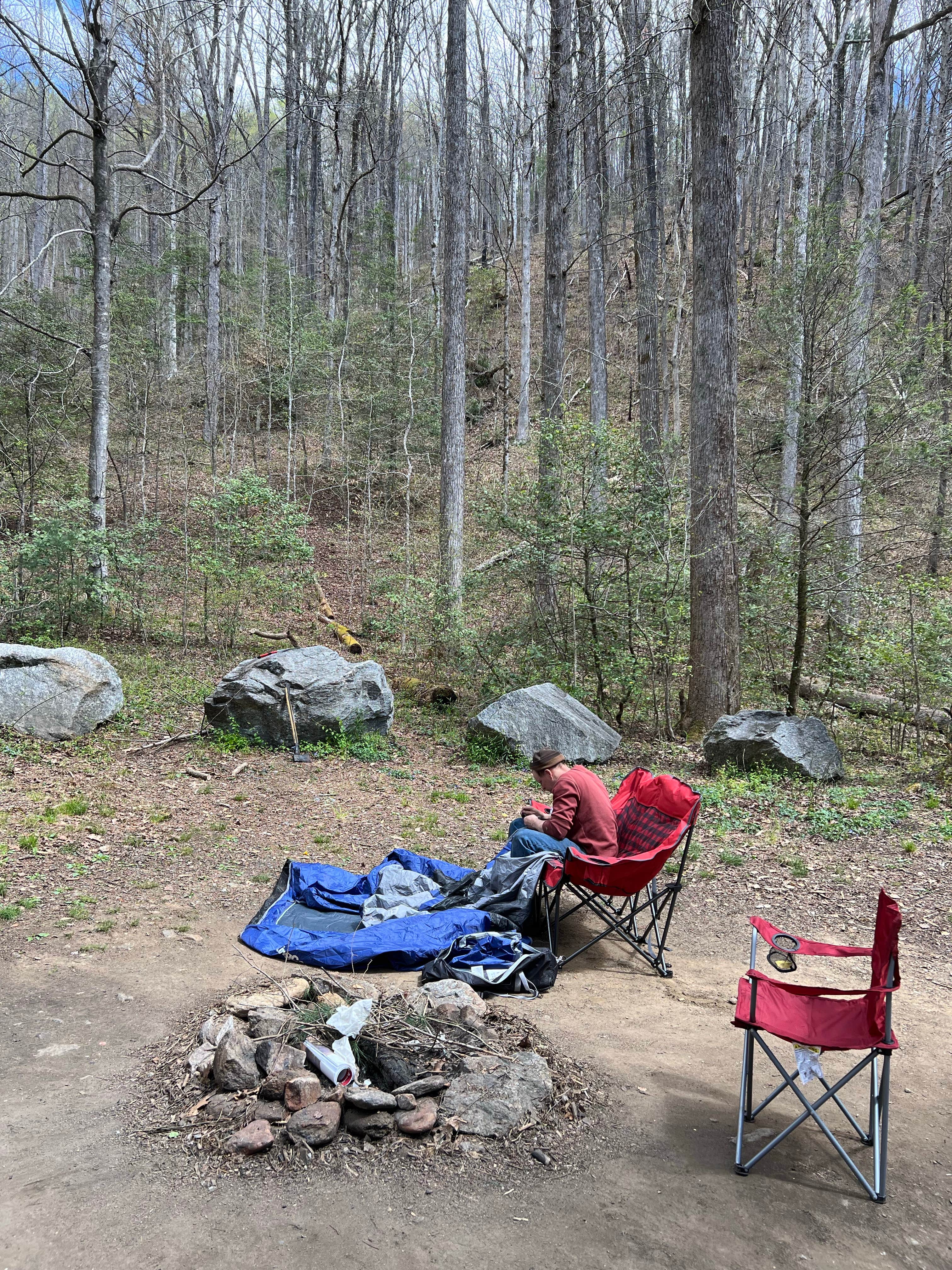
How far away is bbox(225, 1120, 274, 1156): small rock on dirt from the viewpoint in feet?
8.30

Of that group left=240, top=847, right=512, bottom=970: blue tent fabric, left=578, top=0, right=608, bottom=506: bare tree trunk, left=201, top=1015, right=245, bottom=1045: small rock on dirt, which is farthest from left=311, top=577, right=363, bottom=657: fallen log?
left=201, top=1015, right=245, bottom=1045: small rock on dirt

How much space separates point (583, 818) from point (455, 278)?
37.0 feet

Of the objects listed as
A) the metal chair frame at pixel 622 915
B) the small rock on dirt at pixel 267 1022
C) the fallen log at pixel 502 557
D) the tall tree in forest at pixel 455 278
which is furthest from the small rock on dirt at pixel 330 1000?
the tall tree in forest at pixel 455 278

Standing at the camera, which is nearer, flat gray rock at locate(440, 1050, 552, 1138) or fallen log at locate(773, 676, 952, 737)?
flat gray rock at locate(440, 1050, 552, 1138)

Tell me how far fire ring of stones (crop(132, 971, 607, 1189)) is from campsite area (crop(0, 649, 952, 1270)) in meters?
0.05

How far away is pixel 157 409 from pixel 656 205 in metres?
13.8

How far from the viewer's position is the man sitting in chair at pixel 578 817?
436cm

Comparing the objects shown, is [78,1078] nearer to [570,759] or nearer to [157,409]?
[570,759]

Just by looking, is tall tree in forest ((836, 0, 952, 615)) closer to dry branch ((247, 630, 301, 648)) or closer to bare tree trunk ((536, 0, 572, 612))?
bare tree trunk ((536, 0, 572, 612))

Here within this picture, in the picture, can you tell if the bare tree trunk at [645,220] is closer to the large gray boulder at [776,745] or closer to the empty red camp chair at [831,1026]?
the large gray boulder at [776,745]

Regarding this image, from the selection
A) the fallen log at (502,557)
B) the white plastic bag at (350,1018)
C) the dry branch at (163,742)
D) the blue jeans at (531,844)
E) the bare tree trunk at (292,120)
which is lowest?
the white plastic bag at (350,1018)

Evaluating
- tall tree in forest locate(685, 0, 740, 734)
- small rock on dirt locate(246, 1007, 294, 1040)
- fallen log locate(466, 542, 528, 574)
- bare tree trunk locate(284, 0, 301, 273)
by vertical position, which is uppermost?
bare tree trunk locate(284, 0, 301, 273)

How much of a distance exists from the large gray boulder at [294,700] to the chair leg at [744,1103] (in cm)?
590

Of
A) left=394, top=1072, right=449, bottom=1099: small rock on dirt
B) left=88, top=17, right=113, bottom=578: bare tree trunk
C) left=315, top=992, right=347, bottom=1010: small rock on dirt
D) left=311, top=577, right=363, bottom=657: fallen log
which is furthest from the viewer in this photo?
left=311, top=577, right=363, bottom=657: fallen log
